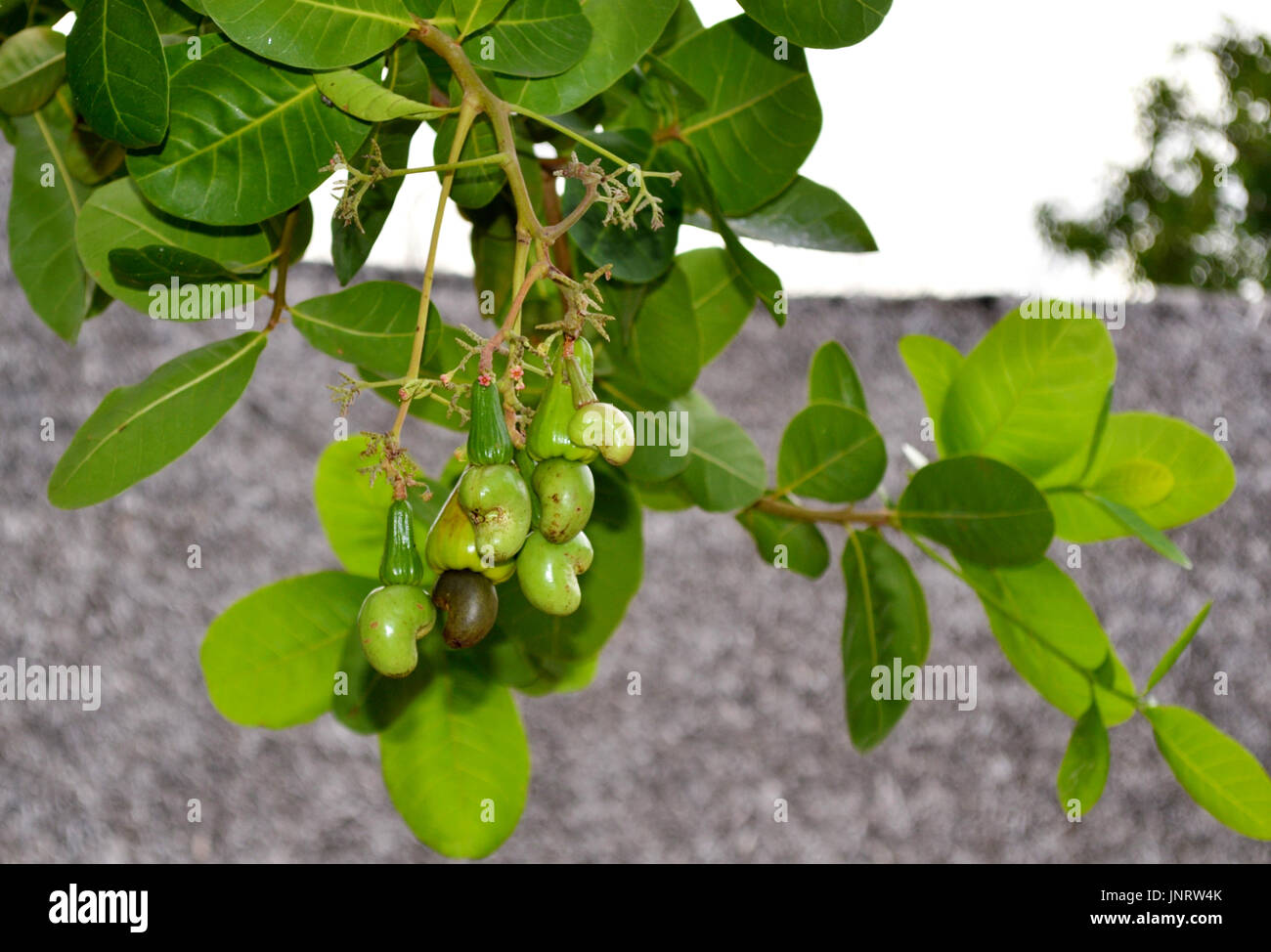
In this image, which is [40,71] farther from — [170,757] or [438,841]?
[170,757]

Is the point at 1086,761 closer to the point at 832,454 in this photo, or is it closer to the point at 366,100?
the point at 832,454

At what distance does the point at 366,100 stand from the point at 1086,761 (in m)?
0.53

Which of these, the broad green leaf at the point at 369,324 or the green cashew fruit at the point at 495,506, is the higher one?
the broad green leaf at the point at 369,324

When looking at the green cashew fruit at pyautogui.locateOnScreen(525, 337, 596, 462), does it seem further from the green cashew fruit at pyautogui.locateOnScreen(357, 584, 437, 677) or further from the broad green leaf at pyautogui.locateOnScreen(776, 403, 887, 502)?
the broad green leaf at pyautogui.locateOnScreen(776, 403, 887, 502)

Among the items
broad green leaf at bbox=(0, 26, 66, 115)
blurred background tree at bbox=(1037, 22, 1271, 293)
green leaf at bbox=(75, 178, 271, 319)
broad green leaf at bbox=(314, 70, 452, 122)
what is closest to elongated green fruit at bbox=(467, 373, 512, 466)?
broad green leaf at bbox=(314, 70, 452, 122)

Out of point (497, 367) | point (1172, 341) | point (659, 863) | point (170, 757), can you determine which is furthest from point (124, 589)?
point (1172, 341)

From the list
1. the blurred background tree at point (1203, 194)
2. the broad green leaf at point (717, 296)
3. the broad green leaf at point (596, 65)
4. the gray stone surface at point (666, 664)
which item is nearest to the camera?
the broad green leaf at point (596, 65)

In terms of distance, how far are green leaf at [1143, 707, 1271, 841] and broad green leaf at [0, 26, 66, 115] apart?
0.70 metres

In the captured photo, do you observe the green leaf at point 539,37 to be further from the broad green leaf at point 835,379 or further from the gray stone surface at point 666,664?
the gray stone surface at point 666,664

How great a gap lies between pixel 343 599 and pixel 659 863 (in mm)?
2414

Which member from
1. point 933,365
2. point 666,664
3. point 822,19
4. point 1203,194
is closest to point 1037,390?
point 933,365

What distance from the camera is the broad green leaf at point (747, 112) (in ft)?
1.83

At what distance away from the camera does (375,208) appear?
49 cm

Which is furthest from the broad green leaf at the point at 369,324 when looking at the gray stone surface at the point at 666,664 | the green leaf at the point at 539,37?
the gray stone surface at the point at 666,664
